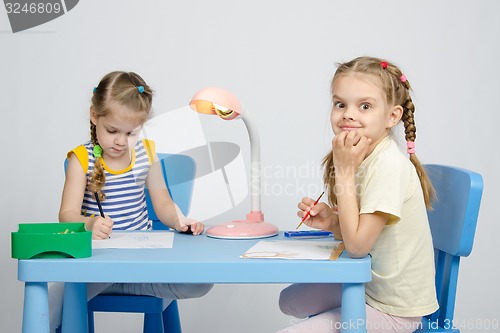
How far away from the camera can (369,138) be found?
1.48 meters

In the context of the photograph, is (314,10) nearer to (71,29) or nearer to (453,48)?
(453,48)

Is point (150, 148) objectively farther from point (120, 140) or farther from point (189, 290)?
point (189, 290)

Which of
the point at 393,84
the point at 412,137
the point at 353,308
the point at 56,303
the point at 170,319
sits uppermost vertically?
the point at 393,84

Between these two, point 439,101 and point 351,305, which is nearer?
point 351,305

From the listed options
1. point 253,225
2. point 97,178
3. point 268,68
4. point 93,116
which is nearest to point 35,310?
point 253,225

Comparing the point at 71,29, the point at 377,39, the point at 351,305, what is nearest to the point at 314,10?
the point at 377,39

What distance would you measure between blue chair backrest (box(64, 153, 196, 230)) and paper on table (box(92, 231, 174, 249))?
0.38m

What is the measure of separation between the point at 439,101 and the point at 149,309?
1.52 m

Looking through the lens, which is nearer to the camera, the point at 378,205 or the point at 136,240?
the point at 378,205

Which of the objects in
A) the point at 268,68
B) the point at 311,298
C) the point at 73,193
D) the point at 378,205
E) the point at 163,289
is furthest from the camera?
the point at 268,68

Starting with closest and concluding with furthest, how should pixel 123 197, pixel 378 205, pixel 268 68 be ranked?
pixel 378 205 → pixel 123 197 → pixel 268 68

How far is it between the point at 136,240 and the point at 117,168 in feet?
1.69

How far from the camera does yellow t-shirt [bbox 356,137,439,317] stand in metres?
1.42

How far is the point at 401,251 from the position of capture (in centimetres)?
144
